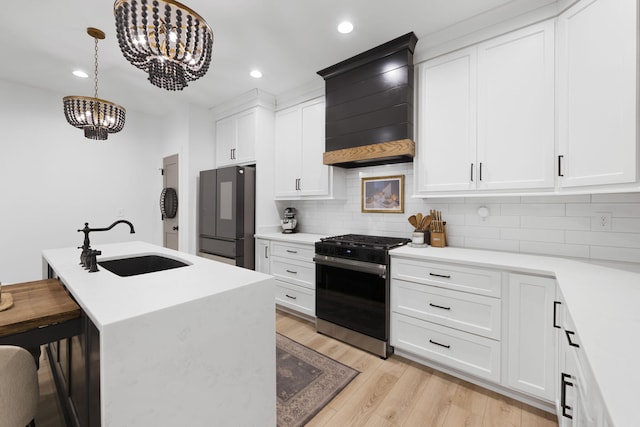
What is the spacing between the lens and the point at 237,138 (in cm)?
373

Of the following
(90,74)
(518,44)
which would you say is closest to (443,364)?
(518,44)

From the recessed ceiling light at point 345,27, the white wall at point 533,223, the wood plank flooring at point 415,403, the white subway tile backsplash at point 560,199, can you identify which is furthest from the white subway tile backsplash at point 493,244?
the recessed ceiling light at point 345,27

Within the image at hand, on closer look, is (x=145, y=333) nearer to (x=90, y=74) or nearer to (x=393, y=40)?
(x=393, y=40)

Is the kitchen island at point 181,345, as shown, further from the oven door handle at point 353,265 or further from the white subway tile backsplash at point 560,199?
the white subway tile backsplash at point 560,199

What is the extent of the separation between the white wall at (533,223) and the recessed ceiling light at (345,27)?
52.1 inches

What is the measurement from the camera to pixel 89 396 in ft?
3.70

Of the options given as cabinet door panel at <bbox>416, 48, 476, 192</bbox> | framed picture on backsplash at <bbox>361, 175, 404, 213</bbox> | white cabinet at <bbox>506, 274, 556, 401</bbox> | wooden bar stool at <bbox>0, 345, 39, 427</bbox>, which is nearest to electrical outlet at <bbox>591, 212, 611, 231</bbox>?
white cabinet at <bbox>506, 274, 556, 401</bbox>

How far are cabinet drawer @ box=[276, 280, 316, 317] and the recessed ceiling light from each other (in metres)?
2.47

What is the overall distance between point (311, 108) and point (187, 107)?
187cm

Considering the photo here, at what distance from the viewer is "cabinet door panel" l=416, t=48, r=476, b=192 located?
85.6 inches

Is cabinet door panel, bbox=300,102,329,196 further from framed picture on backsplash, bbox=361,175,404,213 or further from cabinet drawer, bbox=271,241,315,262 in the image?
cabinet drawer, bbox=271,241,315,262

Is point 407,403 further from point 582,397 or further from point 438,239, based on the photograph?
point 438,239

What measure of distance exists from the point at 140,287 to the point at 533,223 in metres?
2.66

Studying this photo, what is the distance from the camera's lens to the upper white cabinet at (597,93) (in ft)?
4.76
